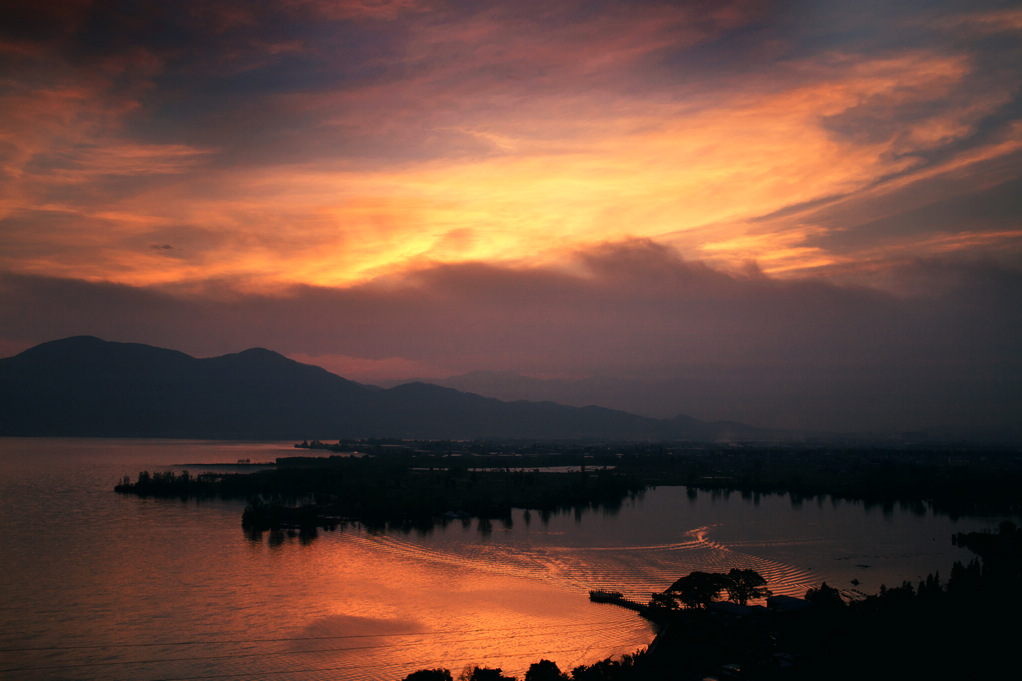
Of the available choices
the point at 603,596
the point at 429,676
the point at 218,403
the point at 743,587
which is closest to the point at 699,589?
the point at 743,587

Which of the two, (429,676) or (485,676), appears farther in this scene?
(485,676)

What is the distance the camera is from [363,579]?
21906 millimetres

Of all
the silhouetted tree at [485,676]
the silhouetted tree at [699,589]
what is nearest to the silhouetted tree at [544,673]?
the silhouetted tree at [485,676]

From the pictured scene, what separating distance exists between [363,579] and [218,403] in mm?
145989

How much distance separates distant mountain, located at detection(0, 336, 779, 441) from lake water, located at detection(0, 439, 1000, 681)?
112430 mm

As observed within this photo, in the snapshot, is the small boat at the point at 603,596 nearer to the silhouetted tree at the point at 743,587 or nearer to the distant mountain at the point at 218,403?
the silhouetted tree at the point at 743,587

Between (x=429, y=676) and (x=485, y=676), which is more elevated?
(x=429, y=676)

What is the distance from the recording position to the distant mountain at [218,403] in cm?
13588

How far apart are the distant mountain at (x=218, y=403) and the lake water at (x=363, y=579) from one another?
112 m

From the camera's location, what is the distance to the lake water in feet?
50.2

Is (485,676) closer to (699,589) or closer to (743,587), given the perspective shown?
(699,589)

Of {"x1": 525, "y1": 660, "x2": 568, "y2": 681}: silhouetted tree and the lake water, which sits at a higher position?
{"x1": 525, "y1": 660, "x2": 568, "y2": 681}: silhouetted tree

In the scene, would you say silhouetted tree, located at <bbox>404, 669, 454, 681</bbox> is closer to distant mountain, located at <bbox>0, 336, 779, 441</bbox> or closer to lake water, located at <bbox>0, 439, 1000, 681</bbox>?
lake water, located at <bbox>0, 439, 1000, 681</bbox>

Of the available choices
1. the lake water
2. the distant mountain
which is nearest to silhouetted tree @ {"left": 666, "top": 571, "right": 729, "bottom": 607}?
the lake water
